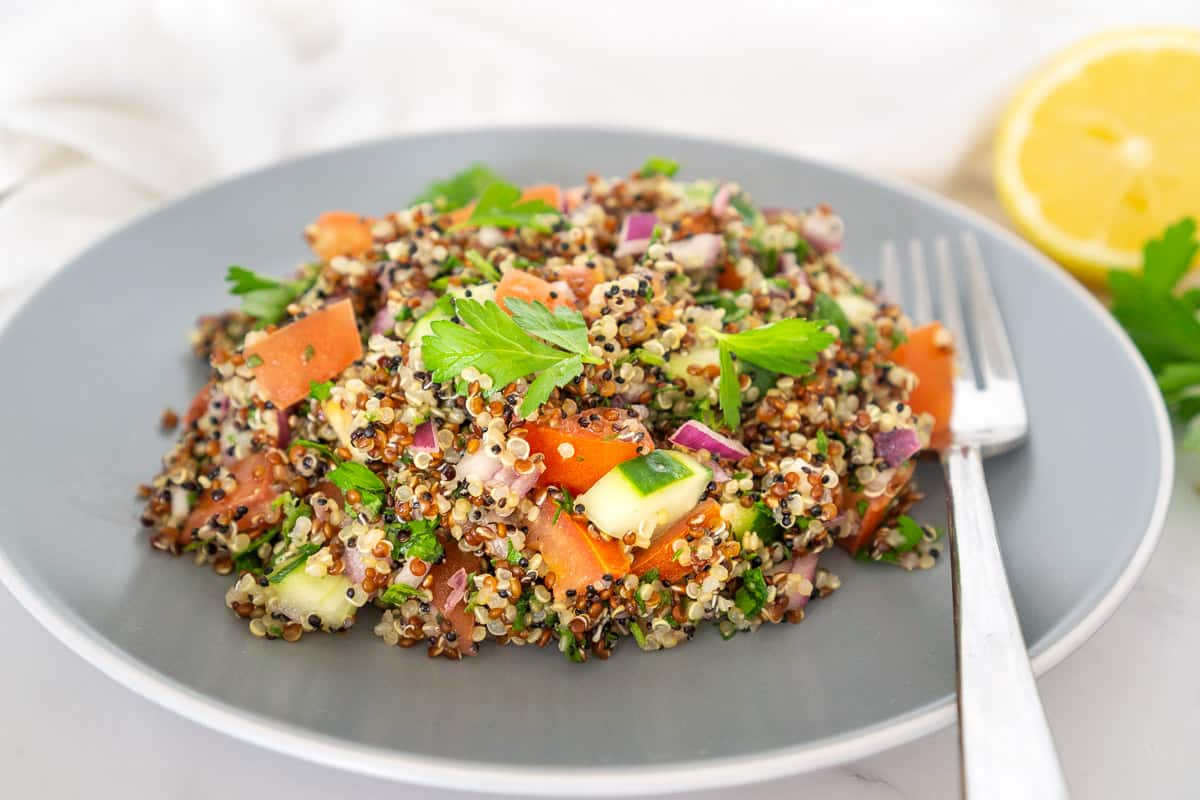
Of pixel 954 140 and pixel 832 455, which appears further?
pixel 954 140

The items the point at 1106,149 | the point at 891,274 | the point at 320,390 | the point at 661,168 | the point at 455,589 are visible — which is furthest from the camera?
the point at 1106,149

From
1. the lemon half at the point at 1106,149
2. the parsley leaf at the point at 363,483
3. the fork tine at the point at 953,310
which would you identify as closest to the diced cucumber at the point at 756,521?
the parsley leaf at the point at 363,483

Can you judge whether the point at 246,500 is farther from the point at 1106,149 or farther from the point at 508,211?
the point at 1106,149

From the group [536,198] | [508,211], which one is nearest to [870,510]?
[508,211]

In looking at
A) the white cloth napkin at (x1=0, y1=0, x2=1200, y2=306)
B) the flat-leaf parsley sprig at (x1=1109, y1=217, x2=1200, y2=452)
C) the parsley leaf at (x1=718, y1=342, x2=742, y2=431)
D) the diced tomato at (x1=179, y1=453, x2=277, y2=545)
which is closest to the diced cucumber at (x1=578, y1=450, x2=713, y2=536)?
the parsley leaf at (x1=718, y1=342, x2=742, y2=431)

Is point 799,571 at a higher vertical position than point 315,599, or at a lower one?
higher

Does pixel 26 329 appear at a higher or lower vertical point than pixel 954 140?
lower

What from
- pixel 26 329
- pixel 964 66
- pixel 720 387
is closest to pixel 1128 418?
pixel 720 387

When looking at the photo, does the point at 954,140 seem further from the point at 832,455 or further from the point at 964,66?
the point at 832,455
